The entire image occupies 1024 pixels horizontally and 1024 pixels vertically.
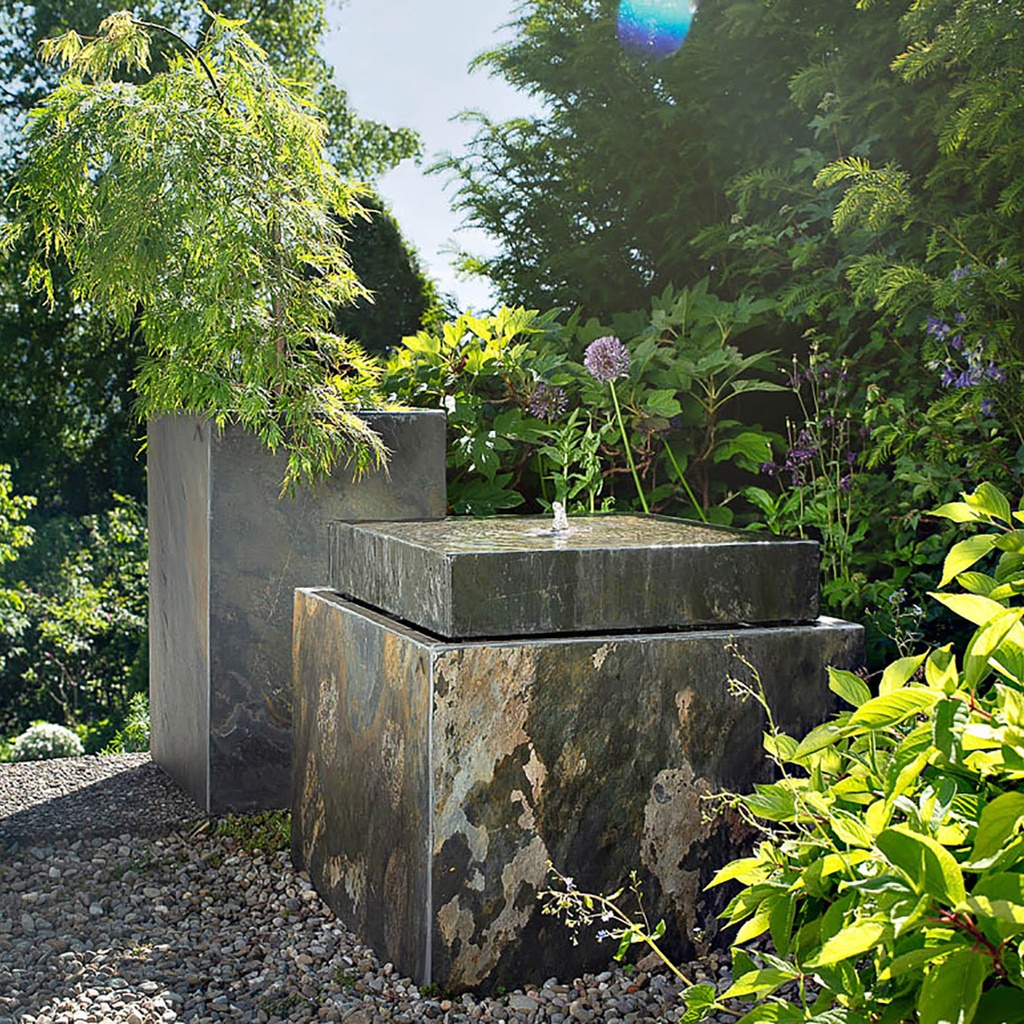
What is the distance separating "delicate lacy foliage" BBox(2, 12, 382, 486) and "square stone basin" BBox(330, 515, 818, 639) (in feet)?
2.44

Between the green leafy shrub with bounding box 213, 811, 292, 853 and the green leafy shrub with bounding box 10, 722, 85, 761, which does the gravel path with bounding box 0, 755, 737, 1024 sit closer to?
the green leafy shrub with bounding box 213, 811, 292, 853

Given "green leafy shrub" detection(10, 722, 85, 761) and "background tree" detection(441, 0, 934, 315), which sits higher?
"background tree" detection(441, 0, 934, 315)

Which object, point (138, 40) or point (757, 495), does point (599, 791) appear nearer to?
point (757, 495)

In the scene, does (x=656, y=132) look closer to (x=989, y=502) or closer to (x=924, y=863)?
(x=989, y=502)

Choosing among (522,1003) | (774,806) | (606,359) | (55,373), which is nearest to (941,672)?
(774,806)

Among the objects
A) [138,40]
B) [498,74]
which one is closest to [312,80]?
[498,74]

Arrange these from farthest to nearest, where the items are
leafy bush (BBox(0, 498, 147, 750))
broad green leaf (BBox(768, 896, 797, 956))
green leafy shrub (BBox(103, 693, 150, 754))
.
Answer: leafy bush (BBox(0, 498, 147, 750)) < green leafy shrub (BBox(103, 693, 150, 754)) < broad green leaf (BBox(768, 896, 797, 956))

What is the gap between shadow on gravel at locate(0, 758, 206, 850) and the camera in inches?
136

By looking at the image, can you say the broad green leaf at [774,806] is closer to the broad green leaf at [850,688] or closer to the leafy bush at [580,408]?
the broad green leaf at [850,688]

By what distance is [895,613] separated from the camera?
3609 mm

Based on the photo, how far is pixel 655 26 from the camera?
5.67m

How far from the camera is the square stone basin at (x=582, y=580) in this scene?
2.39 meters

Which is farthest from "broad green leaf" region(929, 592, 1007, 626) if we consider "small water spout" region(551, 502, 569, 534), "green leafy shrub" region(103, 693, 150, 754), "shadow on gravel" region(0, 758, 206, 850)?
"green leafy shrub" region(103, 693, 150, 754)

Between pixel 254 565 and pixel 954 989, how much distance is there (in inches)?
109
